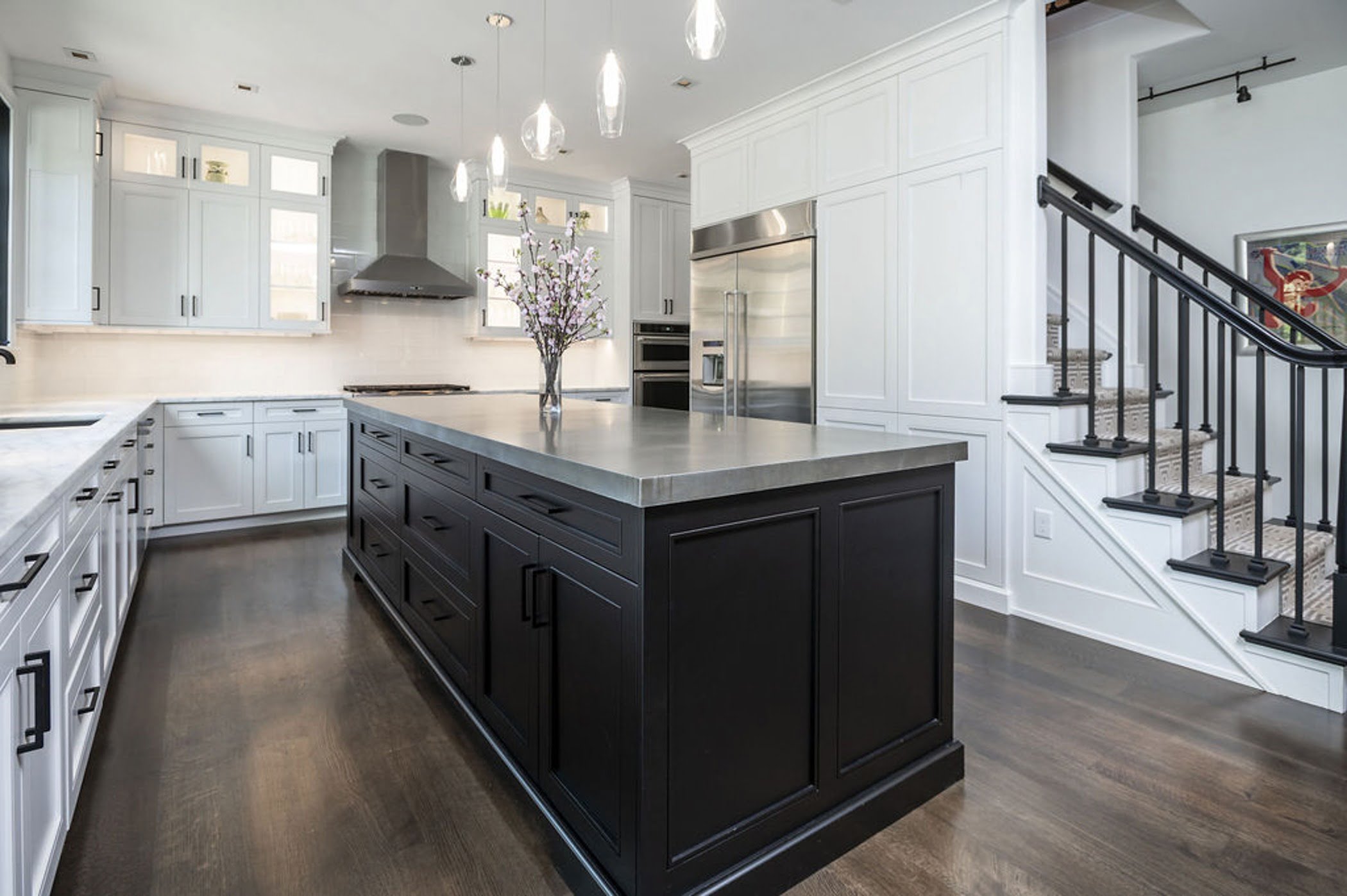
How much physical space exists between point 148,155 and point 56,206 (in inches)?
29.8

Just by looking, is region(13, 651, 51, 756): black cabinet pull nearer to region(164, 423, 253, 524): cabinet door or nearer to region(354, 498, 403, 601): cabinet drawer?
region(354, 498, 403, 601): cabinet drawer

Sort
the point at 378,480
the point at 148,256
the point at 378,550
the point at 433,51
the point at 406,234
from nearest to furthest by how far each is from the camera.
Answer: the point at 378,480
the point at 378,550
the point at 433,51
the point at 148,256
the point at 406,234

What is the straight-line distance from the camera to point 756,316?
4891 mm

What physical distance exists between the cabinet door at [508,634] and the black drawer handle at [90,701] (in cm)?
96

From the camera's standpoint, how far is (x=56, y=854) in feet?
4.88

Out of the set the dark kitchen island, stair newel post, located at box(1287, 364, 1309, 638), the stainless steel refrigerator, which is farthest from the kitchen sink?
stair newel post, located at box(1287, 364, 1309, 638)

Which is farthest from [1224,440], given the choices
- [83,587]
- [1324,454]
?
[83,587]

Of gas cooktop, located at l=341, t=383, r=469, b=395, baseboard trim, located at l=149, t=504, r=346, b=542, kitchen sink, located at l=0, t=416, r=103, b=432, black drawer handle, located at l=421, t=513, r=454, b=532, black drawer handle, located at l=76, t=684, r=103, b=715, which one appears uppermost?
gas cooktop, located at l=341, t=383, r=469, b=395

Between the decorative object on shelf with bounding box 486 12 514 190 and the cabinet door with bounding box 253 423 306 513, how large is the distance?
2.51 meters

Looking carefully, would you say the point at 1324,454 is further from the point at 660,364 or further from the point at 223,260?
the point at 223,260

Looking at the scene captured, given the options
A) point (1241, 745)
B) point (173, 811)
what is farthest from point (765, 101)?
point (173, 811)

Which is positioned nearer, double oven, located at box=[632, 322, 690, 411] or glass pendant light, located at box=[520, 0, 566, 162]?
glass pendant light, located at box=[520, 0, 566, 162]

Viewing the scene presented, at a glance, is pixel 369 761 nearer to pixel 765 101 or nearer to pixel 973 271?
pixel 973 271

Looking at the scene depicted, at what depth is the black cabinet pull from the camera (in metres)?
1.23
